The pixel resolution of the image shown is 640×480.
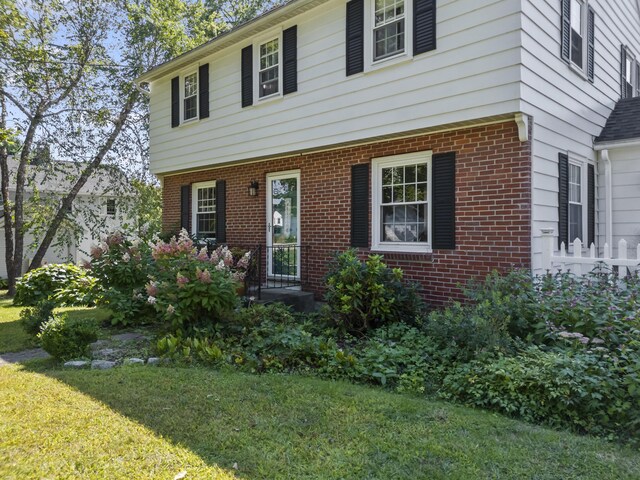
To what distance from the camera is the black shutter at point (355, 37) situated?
7254mm

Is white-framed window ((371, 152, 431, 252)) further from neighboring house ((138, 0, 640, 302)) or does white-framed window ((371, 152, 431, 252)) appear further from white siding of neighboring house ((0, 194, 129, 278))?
white siding of neighboring house ((0, 194, 129, 278))

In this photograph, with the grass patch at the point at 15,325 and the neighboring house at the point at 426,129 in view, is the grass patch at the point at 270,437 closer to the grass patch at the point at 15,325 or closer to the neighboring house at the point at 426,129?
the grass patch at the point at 15,325

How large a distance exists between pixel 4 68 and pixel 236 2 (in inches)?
384

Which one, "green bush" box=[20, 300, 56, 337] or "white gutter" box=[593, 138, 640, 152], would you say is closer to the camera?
"green bush" box=[20, 300, 56, 337]

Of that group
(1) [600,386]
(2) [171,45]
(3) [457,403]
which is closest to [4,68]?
(2) [171,45]

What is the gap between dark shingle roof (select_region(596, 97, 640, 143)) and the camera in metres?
7.71

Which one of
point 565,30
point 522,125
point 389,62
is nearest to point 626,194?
point 565,30

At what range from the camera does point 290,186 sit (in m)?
9.15

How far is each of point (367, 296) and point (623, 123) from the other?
585 centimetres

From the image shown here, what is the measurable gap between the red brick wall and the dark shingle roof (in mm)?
3029

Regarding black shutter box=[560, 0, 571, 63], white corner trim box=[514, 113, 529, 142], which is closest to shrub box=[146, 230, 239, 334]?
white corner trim box=[514, 113, 529, 142]

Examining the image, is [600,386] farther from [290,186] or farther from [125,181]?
[125,181]

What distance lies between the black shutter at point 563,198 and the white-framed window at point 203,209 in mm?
7270

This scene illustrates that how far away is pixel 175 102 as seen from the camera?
1103 centimetres
